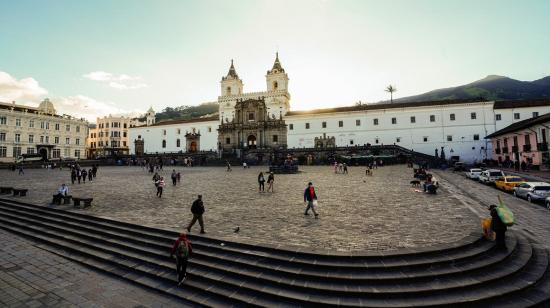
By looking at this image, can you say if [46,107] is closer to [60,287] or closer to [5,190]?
[5,190]

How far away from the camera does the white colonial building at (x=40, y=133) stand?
50.6m

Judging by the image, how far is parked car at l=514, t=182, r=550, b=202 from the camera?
14.1 metres

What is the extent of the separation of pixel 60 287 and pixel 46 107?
231 ft

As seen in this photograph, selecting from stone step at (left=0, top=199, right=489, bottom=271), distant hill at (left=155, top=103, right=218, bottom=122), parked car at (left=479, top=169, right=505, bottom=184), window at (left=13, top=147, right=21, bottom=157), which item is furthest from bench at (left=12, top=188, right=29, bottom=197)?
distant hill at (left=155, top=103, right=218, bottom=122)

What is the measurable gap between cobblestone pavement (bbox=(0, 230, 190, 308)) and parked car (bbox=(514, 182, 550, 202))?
59.2ft

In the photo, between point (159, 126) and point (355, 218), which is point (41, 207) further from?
point (159, 126)

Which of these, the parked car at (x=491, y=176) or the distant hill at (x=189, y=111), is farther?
the distant hill at (x=189, y=111)

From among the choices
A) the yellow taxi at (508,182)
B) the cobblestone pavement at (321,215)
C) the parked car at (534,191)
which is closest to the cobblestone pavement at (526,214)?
the parked car at (534,191)

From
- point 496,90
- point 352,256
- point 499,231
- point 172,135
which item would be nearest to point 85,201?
point 352,256

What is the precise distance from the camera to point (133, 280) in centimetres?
702

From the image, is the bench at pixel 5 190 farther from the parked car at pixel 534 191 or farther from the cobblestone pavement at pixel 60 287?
the parked car at pixel 534 191

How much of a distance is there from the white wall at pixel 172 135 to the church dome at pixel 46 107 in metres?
16.2

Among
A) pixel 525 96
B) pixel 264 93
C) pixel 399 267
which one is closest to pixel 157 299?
pixel 399 267

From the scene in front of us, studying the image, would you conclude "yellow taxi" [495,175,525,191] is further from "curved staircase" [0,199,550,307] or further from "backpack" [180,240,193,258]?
"backpack" [180,240,193,258]
